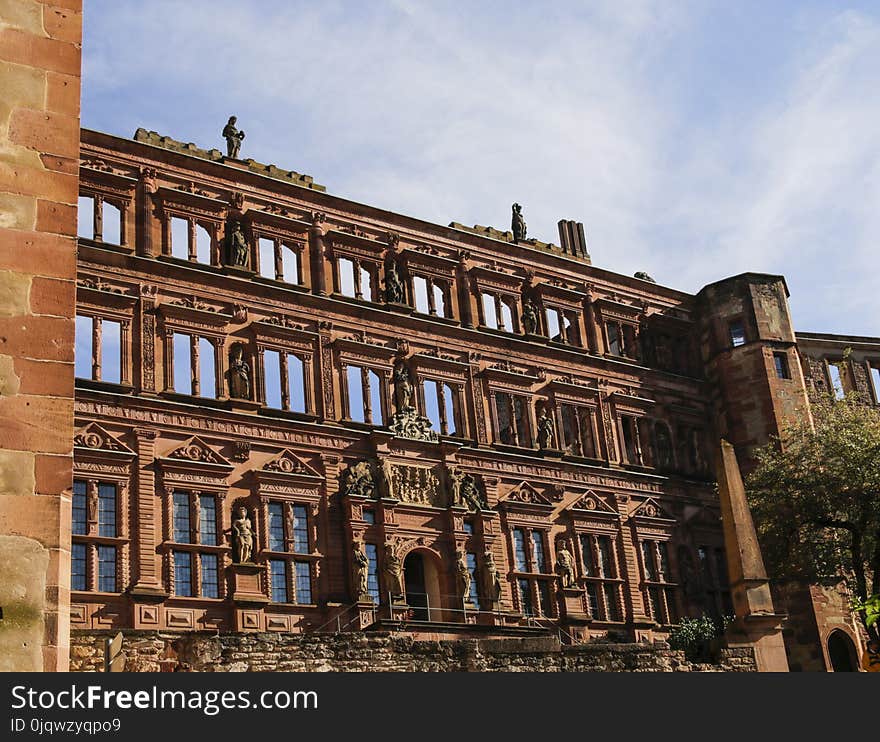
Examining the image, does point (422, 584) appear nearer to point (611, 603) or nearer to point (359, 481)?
point (359, 481)

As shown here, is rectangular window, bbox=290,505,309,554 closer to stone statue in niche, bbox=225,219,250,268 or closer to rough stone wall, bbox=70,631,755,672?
rough stone wall, bbox=70,631,755,672

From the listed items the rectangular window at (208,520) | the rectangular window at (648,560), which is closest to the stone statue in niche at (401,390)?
the rectangular window at (208,520)

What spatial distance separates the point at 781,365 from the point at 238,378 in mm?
21898

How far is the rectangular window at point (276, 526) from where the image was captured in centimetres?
3547

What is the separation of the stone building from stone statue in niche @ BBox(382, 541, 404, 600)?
0.06 metres

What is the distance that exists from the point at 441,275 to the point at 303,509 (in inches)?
419

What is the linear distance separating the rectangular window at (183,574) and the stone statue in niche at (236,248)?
911cm

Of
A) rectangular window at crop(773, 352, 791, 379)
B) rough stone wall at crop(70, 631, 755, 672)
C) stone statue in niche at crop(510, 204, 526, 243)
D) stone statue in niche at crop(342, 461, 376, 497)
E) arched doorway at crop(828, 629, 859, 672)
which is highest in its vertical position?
stone statue in niche at crop(510, 204, 526, 243)

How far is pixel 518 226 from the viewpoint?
47.0 meters

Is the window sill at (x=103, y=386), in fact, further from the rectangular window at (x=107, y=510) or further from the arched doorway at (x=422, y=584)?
the arched doorway at (x=422, y=584)

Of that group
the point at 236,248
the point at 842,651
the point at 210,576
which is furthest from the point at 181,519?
the point at 842,651

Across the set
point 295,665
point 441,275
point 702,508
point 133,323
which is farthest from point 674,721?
point 702,508

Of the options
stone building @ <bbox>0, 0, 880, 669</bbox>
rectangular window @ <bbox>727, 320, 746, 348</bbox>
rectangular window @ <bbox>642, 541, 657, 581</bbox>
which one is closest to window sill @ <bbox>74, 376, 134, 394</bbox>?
stone building @ <bbox>0, 0, 880, 669</bbox>

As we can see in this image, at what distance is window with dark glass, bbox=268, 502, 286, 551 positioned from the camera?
116 feet
